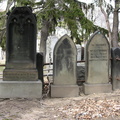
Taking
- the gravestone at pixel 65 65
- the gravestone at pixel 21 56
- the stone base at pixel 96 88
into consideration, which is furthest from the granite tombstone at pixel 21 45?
the stone base at pixel 96 88

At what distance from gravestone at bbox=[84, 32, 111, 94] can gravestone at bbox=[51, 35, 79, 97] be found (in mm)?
424

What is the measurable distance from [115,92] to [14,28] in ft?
11.6

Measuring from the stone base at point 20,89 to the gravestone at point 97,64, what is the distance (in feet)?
4.99

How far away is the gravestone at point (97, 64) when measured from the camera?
6480 millimetres

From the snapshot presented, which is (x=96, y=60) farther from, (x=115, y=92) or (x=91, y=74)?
(x=115, y=92)

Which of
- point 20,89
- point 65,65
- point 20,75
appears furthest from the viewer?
point 65,65

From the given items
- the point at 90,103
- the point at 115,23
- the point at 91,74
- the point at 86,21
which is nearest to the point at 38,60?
the point at 91,74

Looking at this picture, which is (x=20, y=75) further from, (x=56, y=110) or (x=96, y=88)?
(x=96, y=88)

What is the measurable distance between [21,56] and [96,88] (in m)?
2.42

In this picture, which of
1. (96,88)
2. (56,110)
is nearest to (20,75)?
(56,110)

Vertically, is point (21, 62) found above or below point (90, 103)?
above

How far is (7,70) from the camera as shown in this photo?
19.7ft

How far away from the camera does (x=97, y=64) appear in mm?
6562

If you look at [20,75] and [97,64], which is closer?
[20,75]
